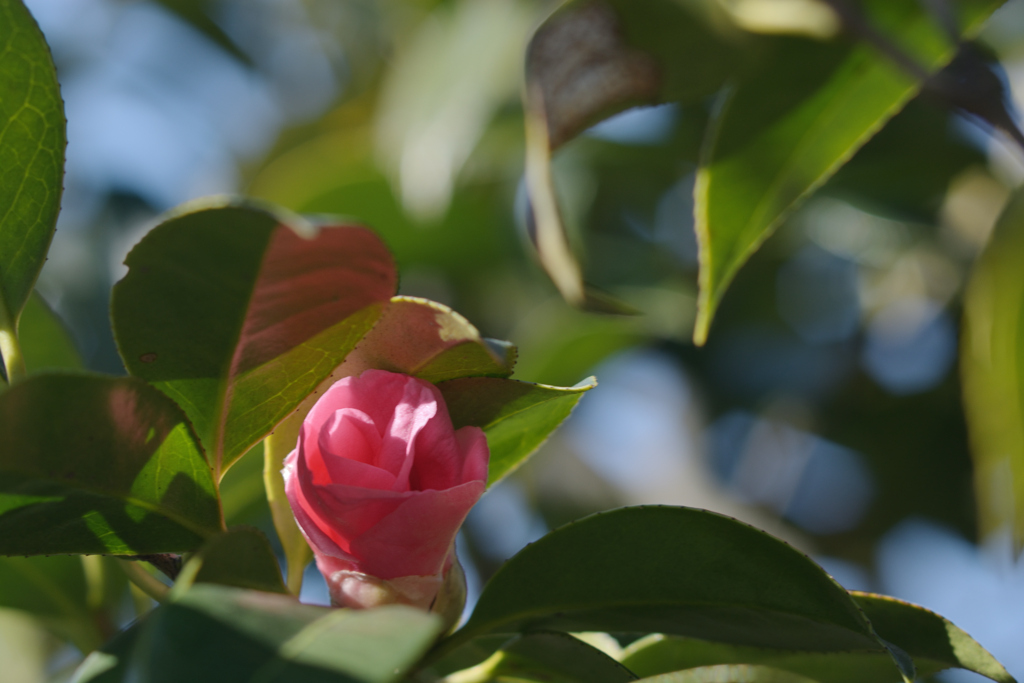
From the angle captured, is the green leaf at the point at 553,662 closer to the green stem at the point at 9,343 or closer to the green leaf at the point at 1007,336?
the green stem at the point at 9,343

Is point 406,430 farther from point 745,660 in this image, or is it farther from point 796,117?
point 796,117

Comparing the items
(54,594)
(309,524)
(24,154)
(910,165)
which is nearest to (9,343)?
(24,154)

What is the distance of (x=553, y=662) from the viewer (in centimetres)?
48

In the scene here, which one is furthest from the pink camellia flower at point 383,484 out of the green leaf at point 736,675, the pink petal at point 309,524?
the green leaf at point 736,675

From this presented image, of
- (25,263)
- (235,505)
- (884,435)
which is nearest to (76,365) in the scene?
(235,505)

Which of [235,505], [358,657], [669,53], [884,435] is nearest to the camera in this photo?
[358,657]

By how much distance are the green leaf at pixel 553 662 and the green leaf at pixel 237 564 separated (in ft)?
0.53

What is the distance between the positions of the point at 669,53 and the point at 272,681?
0.64 metres

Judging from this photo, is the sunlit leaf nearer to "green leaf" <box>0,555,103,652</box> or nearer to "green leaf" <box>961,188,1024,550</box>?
"green leaf" <box>0,555,103,652</box>

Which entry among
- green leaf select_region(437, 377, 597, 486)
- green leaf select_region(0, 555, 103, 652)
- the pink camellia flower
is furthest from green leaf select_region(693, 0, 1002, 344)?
green leaf select_region(0, 555, 103, 652)

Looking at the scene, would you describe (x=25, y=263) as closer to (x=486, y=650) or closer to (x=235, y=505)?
(x=486, y=650)

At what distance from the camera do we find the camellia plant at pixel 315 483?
34 centimetres

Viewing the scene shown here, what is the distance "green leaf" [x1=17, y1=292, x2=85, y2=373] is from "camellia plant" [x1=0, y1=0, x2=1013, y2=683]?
12.6 inches

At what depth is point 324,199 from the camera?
57.1 inches
